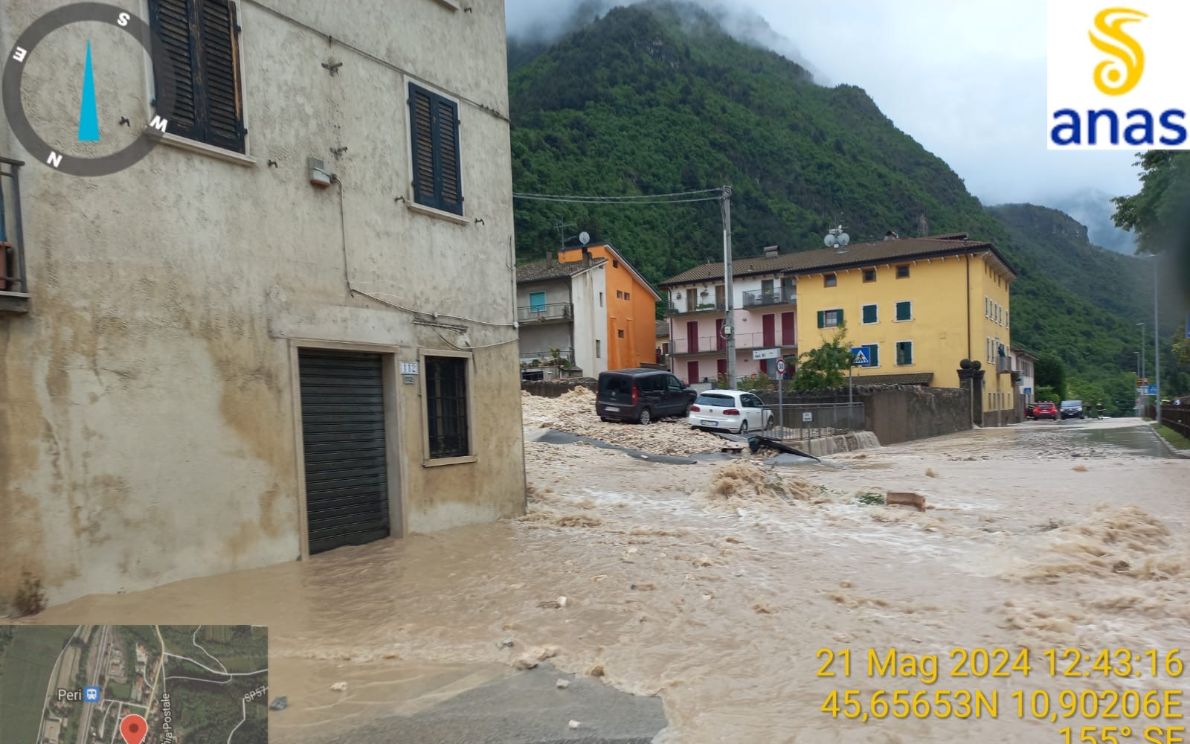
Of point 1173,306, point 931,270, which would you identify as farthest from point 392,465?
point 931,270

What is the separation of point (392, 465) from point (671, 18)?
124441mm

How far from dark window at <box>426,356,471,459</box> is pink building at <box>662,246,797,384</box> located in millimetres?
42790

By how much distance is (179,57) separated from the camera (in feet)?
20.5

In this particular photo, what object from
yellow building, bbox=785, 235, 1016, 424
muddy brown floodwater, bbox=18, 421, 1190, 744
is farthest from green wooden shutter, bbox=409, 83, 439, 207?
yellow building, bbox=785, 235, 1016, 424

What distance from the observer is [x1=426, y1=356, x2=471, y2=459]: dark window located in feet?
29.2

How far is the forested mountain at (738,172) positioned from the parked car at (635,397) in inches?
1459

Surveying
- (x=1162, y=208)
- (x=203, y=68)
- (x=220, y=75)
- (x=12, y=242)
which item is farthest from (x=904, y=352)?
(x=12, y=242)

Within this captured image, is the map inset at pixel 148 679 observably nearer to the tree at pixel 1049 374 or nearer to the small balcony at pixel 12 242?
the small balcony at pixel 12 242

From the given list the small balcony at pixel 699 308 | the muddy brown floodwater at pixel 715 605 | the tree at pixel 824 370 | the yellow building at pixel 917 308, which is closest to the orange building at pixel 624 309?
the small balcony at pixel 699 308

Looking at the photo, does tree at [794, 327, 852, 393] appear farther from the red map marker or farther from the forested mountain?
the red map marker

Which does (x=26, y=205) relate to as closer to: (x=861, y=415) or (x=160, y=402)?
(x=160, y=402)

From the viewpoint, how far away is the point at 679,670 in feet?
15.5

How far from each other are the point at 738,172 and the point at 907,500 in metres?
78.9

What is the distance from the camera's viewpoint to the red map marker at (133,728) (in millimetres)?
2205
